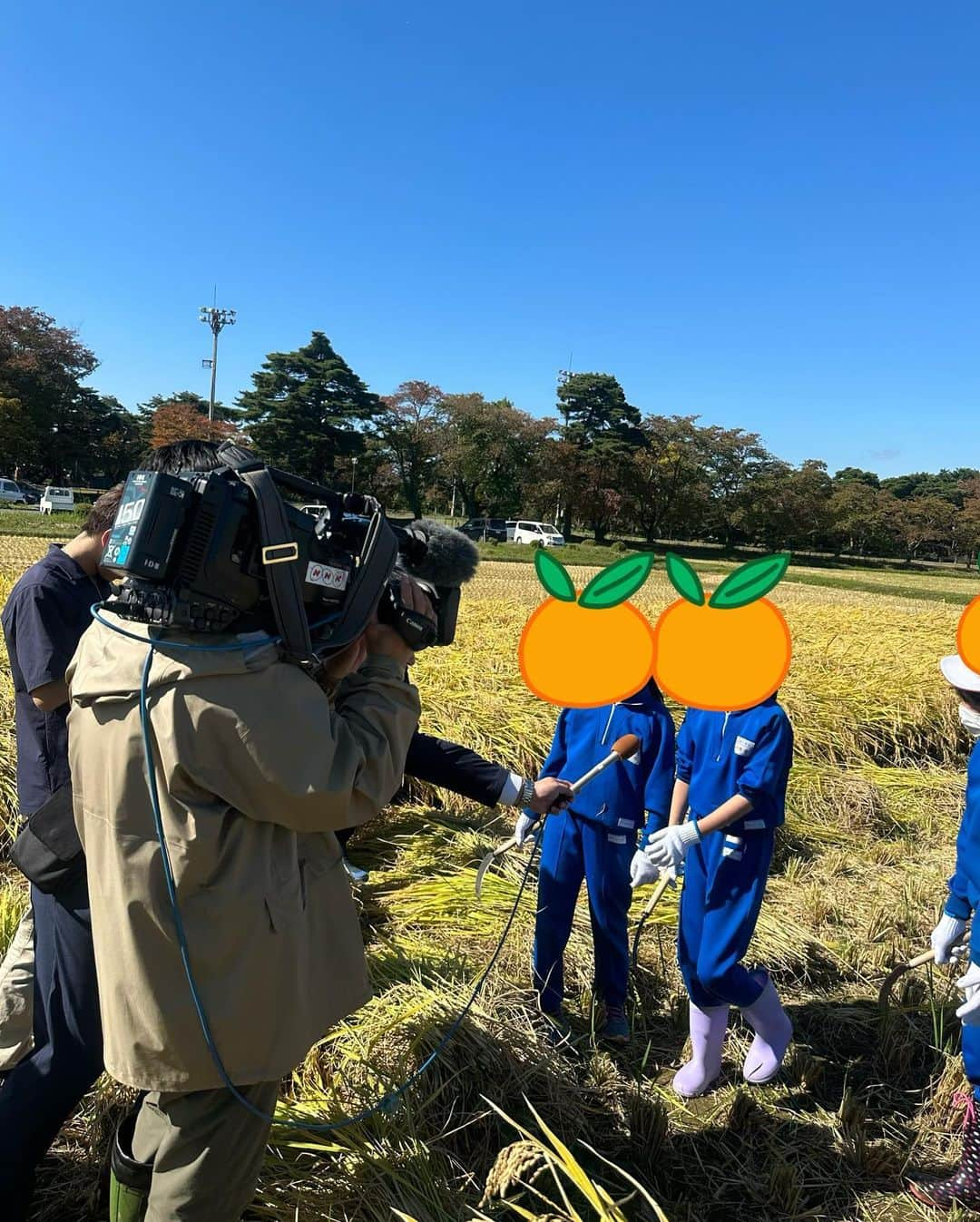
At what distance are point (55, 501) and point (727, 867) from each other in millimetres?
32695

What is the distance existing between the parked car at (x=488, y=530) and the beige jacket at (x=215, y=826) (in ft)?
106

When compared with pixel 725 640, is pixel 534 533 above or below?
above

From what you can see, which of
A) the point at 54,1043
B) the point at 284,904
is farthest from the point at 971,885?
the point at 54,1043

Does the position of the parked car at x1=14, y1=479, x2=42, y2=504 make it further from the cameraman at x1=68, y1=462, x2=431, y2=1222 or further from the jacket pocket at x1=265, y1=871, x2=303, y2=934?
the jacket pocket at x1=265, y1=871, x2=303, y2=934

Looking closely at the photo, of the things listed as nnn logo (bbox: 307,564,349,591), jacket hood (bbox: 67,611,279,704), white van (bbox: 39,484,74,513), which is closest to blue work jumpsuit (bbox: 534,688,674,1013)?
nnn logo (bbox: 307,564,349,591)

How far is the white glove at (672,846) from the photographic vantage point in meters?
2.36

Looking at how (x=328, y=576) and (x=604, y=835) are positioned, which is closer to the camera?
(x=328, y=576)

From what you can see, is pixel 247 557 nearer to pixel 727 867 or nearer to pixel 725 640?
pixel 725 640

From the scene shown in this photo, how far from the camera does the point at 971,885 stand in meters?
2.25

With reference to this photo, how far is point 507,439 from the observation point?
38938mm

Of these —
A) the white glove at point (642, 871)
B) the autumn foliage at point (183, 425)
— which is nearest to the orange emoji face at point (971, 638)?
the white glove at point (642, 871)

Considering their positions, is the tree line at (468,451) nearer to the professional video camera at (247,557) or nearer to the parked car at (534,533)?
the parked car at (534,533)

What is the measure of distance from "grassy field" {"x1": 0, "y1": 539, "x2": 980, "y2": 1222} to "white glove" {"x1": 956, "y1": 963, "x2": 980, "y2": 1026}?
1.81 ft

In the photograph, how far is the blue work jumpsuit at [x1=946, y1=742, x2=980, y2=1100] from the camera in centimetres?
207
